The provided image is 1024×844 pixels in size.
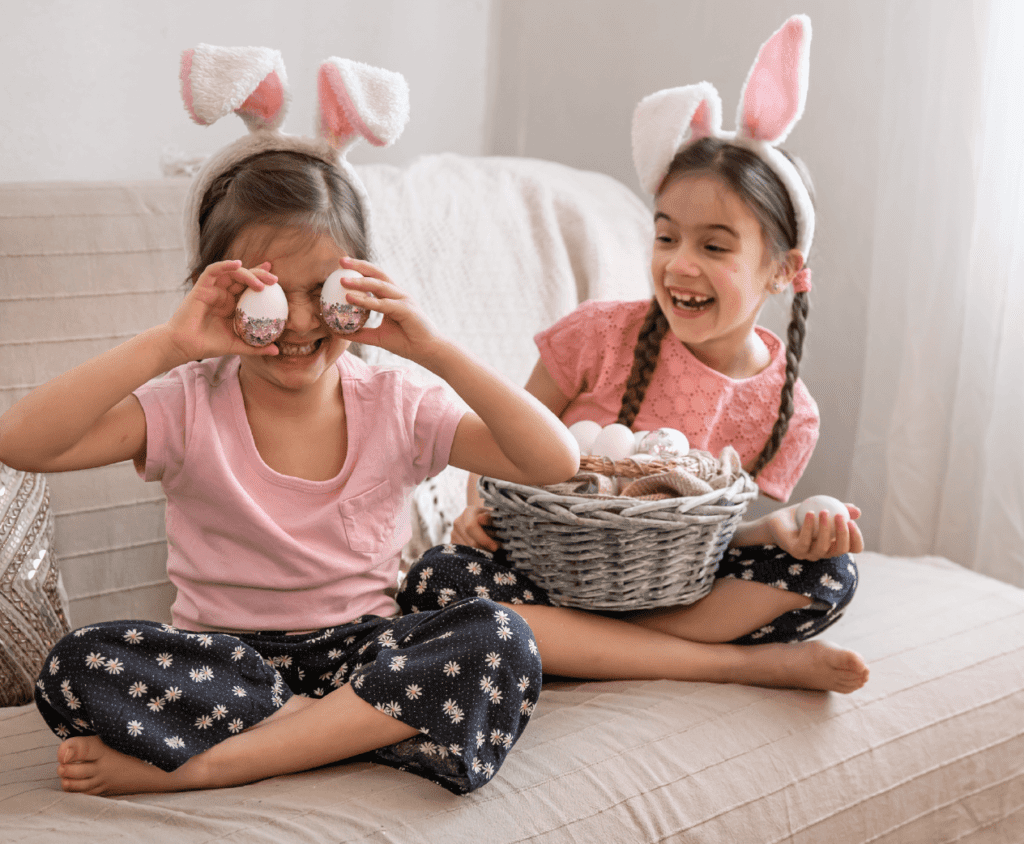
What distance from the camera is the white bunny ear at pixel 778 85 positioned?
48.3 inches

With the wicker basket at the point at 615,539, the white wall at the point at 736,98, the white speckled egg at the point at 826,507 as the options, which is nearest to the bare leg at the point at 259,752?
the wicker basket at the point at 615,539

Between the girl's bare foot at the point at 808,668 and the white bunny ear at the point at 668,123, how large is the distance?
61 centimetres

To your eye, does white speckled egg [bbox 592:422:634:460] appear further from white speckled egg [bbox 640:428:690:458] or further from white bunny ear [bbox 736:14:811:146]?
white bunny ear [bbox 736:14:811:146]

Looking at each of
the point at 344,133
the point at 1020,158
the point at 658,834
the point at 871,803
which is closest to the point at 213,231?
the point at 344,133

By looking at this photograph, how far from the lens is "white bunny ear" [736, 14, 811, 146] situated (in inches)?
48.3

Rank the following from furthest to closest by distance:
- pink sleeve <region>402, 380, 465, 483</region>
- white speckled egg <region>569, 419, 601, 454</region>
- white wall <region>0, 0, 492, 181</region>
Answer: white wall <region>0, 0, 492, 181</region>, white speckled egg <region>569, 419, 601, 454</region>, pink sleeve <region>402, 380, 465, 483</region>

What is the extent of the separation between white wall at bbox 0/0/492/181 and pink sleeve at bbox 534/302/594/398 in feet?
2.27

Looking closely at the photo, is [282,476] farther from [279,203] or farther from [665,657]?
[665,657]

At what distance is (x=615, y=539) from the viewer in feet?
3.37

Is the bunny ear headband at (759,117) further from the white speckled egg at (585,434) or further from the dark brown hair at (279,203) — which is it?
the dark brown hair at (279,203)

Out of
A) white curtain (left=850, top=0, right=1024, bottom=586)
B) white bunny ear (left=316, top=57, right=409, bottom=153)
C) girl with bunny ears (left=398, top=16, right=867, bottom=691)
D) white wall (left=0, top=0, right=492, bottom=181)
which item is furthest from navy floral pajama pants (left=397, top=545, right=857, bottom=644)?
white wall (left=0, top=0, right=492, bottom=181)

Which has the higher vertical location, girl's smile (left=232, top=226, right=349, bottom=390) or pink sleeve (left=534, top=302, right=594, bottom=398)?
girl's smile (left=232, top=226, right=349, bottom=390)

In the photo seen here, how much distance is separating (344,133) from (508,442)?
35 cm

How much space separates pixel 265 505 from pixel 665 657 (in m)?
0.47
